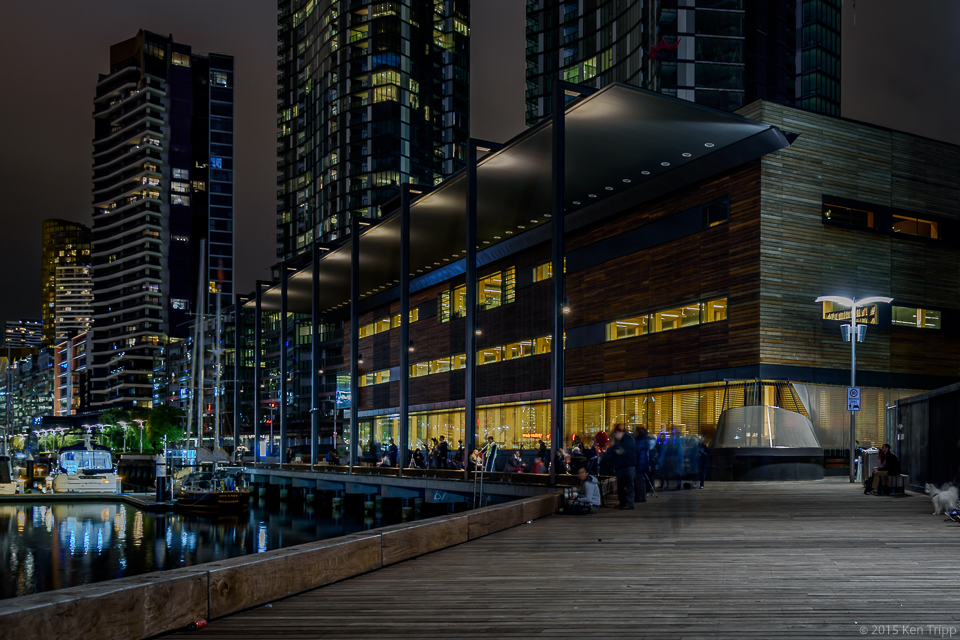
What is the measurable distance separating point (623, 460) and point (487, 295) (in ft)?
116

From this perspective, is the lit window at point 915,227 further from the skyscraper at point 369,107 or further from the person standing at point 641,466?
the skyscraper at point 369,107

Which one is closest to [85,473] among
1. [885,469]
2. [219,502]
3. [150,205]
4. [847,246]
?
[219,502]

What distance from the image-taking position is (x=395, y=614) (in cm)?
Result: 711

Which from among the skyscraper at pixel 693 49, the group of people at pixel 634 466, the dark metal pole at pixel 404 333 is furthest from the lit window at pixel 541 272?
the skyscraper at pixel 693 49

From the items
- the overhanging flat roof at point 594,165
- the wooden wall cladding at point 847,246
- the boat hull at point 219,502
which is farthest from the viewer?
the boat hull at point 219,502

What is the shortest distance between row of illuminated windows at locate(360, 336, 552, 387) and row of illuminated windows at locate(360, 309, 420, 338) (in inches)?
125

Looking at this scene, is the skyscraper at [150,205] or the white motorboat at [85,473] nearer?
the white motorboat at [85,473]

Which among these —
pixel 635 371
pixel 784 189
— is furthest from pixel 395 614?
pixel 635 371

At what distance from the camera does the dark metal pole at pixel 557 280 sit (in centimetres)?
2642

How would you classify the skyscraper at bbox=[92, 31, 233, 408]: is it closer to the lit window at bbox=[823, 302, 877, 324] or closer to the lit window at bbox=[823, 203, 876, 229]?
the lit window at bbox=[823, 203, 876, 229]

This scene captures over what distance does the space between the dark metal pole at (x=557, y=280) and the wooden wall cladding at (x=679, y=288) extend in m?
9.54

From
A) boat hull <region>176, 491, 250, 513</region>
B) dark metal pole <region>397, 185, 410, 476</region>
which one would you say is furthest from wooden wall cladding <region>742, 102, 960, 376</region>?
boat hull <region>176, 491, 250, 513</region>

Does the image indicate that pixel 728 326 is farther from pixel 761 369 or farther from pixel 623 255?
pixel 623 255

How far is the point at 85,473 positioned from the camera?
205 feet
